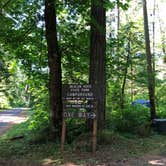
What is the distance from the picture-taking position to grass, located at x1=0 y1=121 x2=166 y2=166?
29.9ft

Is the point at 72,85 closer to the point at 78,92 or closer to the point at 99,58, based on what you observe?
the point at 78,92

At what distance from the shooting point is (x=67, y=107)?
10.4 m

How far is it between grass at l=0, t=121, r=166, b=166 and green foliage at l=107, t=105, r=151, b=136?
1.02m

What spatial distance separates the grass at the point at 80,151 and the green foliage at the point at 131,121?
40.0 inches

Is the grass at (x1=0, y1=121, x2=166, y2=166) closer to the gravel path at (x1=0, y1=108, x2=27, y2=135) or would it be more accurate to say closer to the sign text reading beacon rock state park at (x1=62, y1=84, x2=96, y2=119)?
the sign text reading beacon rock state park at (x1=62, y1=84, x2=96, y2=119)

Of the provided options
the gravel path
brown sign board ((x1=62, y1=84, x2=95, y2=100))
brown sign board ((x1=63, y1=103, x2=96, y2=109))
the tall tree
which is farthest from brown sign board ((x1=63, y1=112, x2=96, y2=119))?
the gravel path

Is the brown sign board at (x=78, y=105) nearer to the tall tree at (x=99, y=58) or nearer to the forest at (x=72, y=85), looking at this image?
the forest at (x=72, y=85)

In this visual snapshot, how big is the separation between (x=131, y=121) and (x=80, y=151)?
4.20 m

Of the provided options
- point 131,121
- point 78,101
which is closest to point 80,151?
point 78,101

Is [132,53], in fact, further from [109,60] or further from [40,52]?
[40,52]

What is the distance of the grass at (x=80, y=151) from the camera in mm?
9117

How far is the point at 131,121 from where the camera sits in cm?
1365

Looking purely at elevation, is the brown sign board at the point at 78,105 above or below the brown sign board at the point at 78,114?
above

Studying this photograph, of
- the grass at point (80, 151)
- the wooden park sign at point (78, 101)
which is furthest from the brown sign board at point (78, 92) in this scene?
the grass at point (80, 151)
